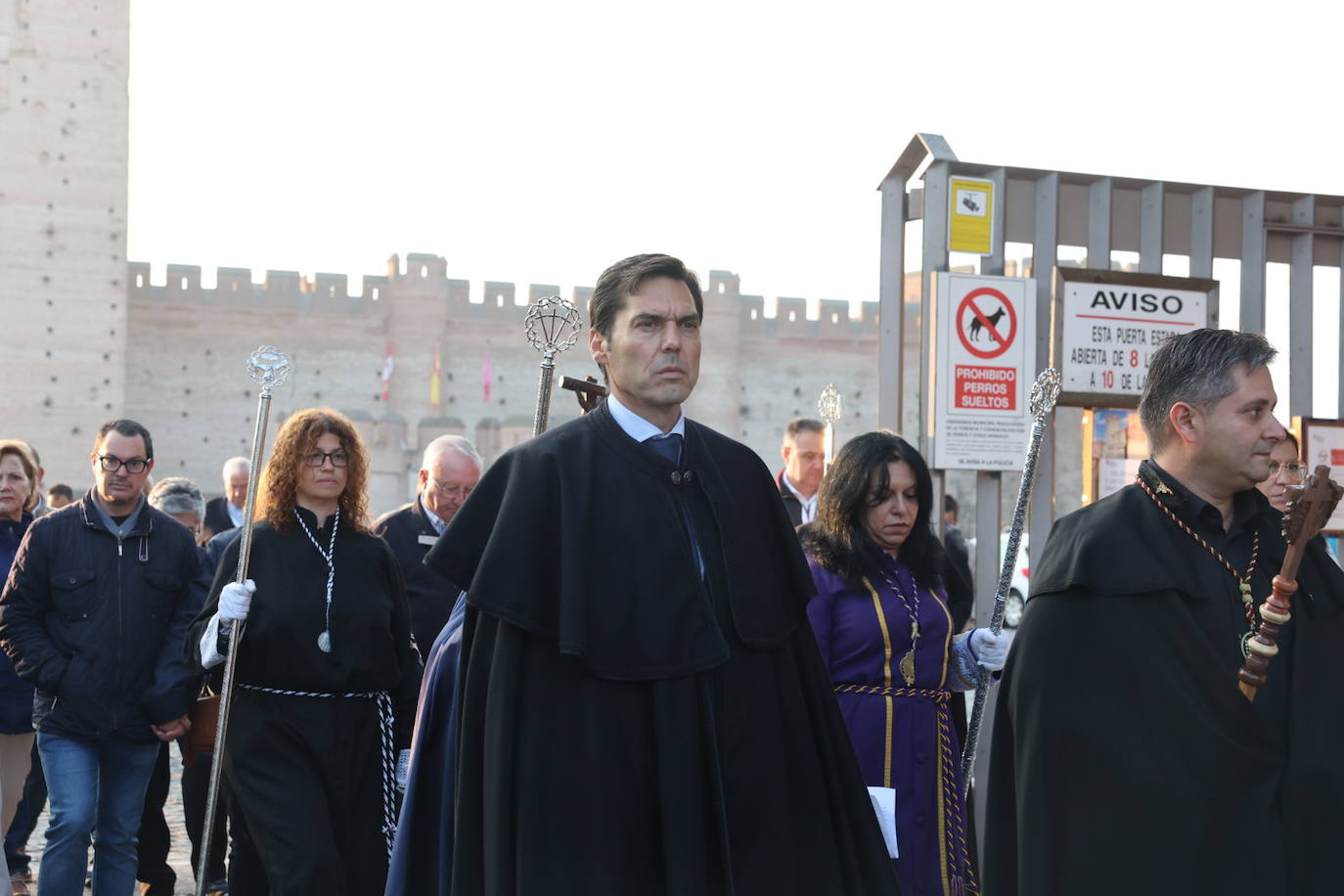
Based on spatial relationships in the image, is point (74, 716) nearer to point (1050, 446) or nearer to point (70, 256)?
point (1050, 446)

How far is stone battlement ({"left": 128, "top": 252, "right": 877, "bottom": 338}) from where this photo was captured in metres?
42.7

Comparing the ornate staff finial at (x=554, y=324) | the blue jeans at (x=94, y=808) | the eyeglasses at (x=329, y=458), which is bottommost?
the blue jeans at (x=94, y=808)

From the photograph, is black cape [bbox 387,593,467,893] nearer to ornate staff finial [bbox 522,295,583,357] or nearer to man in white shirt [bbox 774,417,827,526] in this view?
ornate staff finial [bbox 522,295,583,357]

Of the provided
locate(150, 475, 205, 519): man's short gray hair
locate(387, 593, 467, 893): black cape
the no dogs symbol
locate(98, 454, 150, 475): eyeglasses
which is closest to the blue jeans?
locate(98, 454, 150, 475): eyeglasses

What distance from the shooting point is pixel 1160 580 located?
293 cm

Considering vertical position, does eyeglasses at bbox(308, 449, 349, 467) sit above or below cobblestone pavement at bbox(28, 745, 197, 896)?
above

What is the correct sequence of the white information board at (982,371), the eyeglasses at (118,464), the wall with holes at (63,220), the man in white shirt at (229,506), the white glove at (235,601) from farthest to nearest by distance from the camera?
1. the wall with holes at (63,220)
2. the man in white shirt at (229,506)
3. the eyeglasses at (118,464)
4. the white information board at (982,371)
5. the white glove at (235,601)

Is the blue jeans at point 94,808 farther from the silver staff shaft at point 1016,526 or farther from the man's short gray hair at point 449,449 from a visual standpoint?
the silver staff shaft at point 1016,526

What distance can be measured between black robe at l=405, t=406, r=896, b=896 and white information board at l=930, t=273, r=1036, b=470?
2586mm

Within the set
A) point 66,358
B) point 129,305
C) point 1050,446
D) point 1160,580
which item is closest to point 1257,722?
point 1160,580

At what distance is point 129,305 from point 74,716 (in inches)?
1537

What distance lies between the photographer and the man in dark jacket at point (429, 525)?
612 cm

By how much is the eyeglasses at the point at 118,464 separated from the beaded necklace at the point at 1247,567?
3711 mm

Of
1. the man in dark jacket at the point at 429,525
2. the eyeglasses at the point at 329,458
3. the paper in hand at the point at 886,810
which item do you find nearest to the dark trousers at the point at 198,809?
the man in dark jacket at the point at 429,525
